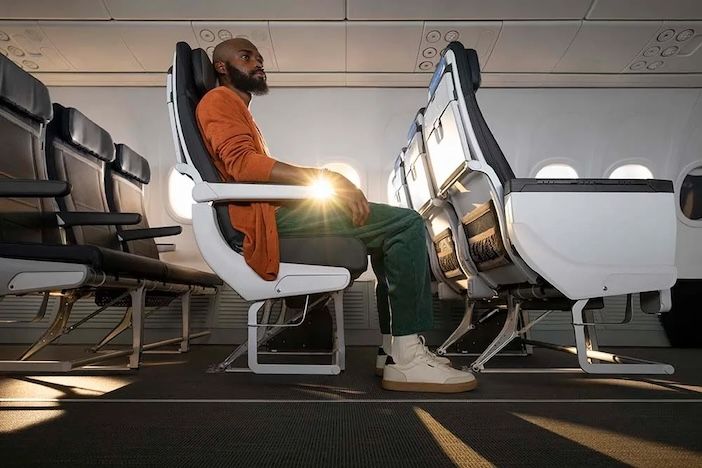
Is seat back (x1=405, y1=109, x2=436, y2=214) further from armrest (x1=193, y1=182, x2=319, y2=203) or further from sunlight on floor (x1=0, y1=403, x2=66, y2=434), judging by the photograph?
sunlight on floor (x1=0, y1=403, x2=66, y2=434)

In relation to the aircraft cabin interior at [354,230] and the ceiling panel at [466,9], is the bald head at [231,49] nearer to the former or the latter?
the aircraft cabin interior at [354,230]

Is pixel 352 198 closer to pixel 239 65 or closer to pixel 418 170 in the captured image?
pixel 239 65

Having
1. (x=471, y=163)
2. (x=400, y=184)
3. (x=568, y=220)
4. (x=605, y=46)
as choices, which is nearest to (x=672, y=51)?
(x=605, y=46)

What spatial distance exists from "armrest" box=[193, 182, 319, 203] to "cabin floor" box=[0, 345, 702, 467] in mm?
736

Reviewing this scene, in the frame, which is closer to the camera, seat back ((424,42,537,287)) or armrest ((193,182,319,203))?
armrest ((193,182,319,203))

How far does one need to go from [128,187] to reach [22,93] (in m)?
1.41

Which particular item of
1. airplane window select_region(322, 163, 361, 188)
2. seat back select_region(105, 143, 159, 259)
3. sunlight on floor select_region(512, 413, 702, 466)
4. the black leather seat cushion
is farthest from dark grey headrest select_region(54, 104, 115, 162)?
sunlight on floor select_region(512, 413, 702, 466)

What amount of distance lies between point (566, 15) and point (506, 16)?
0.47 metres

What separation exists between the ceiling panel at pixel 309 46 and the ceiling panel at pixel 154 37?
739mm

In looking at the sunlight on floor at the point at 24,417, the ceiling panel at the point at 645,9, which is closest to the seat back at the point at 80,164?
the sunlight on floor at the point at 24,417

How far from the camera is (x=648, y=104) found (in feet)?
16.0

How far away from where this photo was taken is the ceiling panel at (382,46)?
154 inches

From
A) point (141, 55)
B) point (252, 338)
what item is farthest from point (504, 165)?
point (141, 55)

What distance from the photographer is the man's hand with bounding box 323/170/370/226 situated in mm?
1872
